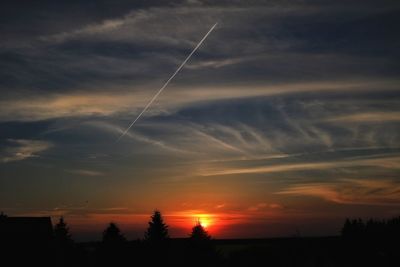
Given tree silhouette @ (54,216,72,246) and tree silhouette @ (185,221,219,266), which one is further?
tree silhouette @ (54,216,72,246)

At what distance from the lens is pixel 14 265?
52688 mm

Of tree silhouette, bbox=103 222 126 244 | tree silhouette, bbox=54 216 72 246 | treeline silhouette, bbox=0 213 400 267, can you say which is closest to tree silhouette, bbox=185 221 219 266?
treeline silhouette, bbox=0 213 400 267

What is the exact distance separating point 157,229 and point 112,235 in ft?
26.7

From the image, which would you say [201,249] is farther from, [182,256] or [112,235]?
[112,235]

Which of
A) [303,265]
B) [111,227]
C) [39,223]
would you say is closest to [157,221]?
[111,227]

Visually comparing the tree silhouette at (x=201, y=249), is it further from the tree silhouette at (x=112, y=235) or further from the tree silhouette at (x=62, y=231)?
the tree silhouette at (x=62, y=231)

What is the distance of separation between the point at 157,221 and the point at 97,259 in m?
11.9

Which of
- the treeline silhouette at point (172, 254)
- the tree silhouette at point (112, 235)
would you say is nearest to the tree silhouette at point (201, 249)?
the treeline silhouette at point (172, 254)

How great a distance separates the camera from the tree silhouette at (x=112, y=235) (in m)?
63.6

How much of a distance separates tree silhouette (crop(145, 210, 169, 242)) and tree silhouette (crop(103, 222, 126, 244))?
529cm

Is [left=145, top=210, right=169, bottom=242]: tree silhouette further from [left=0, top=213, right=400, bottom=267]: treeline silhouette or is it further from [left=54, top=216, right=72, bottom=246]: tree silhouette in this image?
[left=54, top=216, right=72, bottom=246]: tree silhouette

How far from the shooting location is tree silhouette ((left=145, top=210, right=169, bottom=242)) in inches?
2741

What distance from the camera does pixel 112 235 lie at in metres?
64.6

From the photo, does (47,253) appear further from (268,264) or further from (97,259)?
(268,264)
